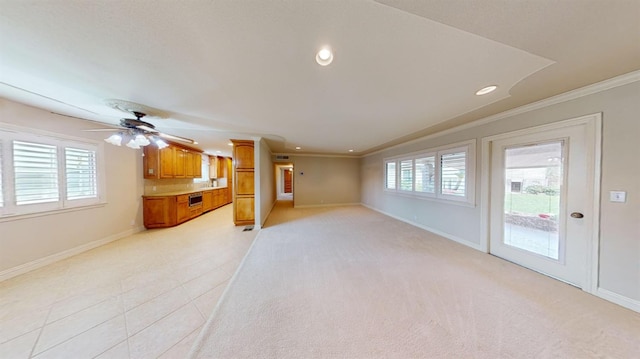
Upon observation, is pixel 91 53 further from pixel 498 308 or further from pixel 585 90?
pixel 585 90

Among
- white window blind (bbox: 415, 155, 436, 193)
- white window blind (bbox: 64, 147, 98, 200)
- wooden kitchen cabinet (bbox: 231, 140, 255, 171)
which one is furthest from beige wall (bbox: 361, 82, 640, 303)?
white window blind (bbox: 64, 147, 98, 200)

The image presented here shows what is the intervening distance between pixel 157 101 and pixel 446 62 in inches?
131

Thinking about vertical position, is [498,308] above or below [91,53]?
below

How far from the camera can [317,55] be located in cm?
152

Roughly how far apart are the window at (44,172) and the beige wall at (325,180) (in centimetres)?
536

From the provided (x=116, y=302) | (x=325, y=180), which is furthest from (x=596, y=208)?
(x=325, y=180)

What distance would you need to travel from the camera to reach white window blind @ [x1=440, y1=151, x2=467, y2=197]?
3.73 meters

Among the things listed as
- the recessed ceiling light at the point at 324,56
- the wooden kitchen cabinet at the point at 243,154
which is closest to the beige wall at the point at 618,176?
the recessed ceiling light at the point at 324,56

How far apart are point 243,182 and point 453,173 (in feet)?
16.5

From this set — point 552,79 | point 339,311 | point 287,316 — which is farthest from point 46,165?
point 552,79

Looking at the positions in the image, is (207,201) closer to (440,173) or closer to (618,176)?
(440,173)

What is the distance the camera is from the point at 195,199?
5.89m

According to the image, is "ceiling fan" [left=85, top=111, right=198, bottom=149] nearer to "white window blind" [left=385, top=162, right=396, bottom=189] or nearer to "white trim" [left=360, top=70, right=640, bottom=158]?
"white trim" [left=360, top=70, right=640, bottom=158]

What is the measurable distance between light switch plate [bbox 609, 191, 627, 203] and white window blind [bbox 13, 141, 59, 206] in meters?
7.34
